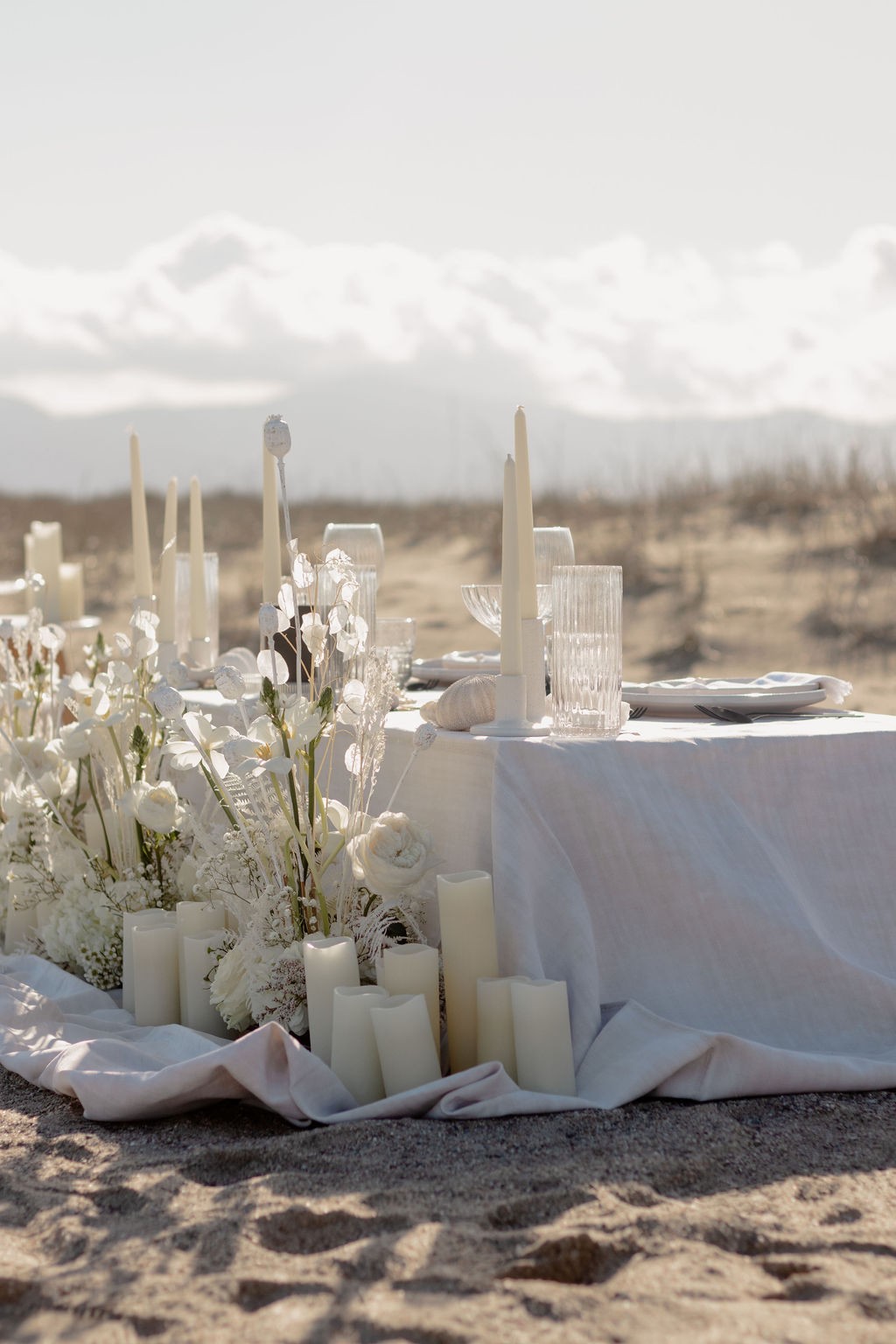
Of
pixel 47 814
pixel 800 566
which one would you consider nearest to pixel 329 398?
pixel 800 566

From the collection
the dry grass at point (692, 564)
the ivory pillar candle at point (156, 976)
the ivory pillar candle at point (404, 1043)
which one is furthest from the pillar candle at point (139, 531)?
the dry grass at point (692, 564)

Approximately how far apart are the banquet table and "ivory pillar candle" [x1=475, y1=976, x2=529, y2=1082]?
0.25 feet

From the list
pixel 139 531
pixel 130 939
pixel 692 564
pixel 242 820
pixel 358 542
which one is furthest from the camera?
pixel 692 564

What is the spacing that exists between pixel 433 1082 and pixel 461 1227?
1.40 ft

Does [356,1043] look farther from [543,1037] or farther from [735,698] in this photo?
[735,698]

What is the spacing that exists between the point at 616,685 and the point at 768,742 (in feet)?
0.98

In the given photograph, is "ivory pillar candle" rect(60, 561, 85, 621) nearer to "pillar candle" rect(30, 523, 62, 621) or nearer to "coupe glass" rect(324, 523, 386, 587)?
"pillar candle" rect(30, 523, 62, 621)

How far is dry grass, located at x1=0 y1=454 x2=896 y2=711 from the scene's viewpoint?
9.16 meters

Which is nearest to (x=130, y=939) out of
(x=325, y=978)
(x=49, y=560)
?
(x=325, y=978)

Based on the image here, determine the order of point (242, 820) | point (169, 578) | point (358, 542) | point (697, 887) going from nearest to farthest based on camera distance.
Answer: point (697, 887) → point (242, 820) → point (358, 542) → point (169, 578)

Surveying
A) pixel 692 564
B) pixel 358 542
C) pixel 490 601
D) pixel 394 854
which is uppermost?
pixel 358 542

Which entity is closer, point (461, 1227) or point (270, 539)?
point (461, 1227)

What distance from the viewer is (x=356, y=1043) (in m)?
2.15

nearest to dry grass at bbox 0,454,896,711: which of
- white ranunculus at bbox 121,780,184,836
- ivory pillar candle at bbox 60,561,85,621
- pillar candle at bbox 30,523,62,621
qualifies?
ivory pillar candle at bbox 60,561,85,621
